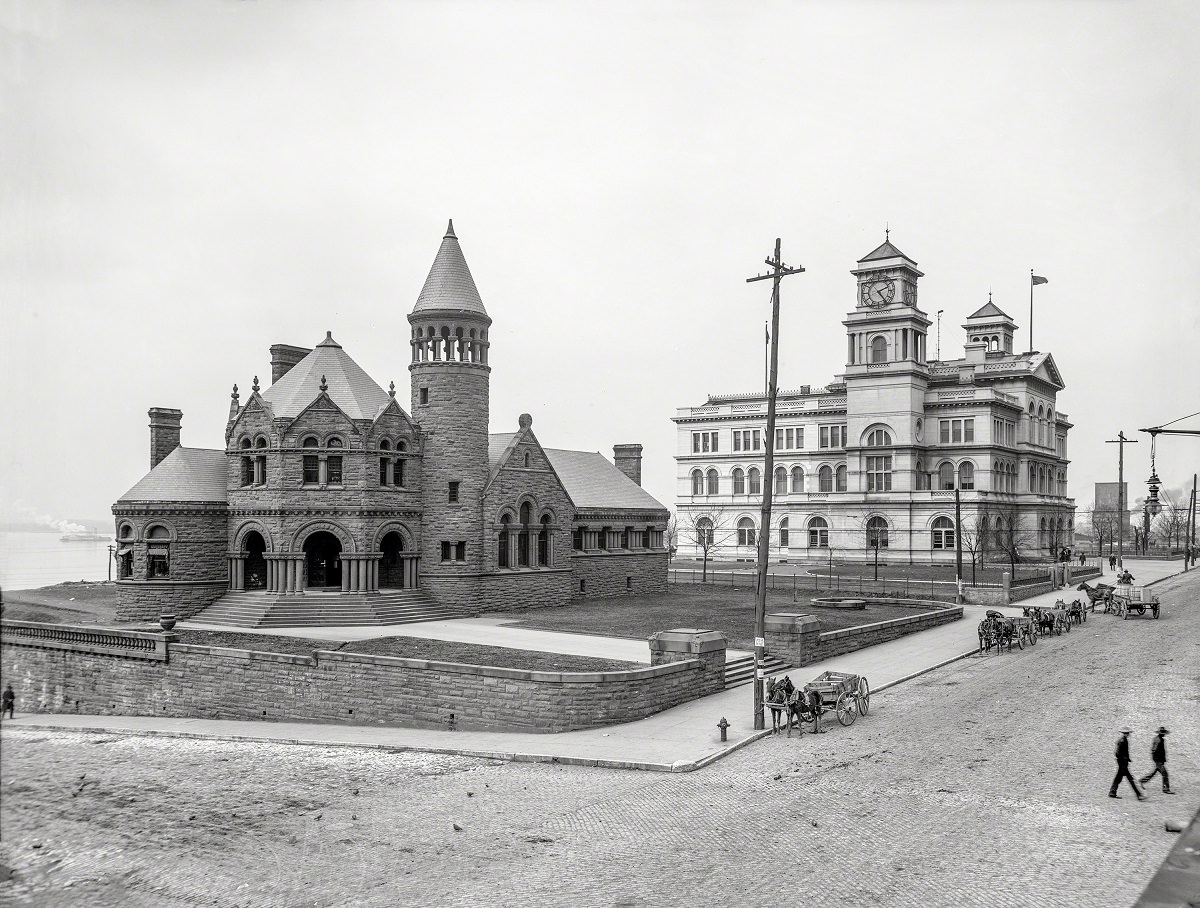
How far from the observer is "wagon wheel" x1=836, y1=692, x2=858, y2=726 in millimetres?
23516

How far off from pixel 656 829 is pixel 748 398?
79.4 metres

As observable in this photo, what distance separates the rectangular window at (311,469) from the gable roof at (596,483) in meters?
14.6

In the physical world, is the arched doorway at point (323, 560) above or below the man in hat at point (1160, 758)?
above

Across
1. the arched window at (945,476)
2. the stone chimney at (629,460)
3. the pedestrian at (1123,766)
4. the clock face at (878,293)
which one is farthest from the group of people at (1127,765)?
the clock face at (878,293)

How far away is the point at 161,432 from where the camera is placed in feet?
147

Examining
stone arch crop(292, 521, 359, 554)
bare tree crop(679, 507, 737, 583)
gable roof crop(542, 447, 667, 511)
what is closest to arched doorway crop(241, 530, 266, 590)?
stone arch crop(292, 521, 359, 554)

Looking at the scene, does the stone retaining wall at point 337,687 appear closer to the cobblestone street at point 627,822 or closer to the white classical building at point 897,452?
the cobblestone street at point 627,822

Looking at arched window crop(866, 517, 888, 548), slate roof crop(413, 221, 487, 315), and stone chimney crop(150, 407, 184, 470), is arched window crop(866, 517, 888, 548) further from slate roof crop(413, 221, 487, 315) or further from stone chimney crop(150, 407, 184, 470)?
stone chimney crop(150, 407, 184, 470)

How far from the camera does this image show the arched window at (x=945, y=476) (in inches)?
3115

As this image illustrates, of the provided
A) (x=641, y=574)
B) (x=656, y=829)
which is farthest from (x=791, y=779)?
(x=641, y=574)

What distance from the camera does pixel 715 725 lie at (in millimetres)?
23641

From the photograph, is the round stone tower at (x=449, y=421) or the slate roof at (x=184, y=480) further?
the round stone tower at (x=449, y=421)

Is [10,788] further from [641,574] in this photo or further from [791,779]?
[641,574]

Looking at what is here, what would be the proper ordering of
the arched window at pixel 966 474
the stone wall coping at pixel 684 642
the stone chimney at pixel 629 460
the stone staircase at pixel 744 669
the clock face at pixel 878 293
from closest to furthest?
the stone wall coping at pixel 684 642, the stone staircase at pixel 744 669, the stone chimney at pixel 629 460, the arched window at pixel 966 474, the clock face at pixel 878 293
